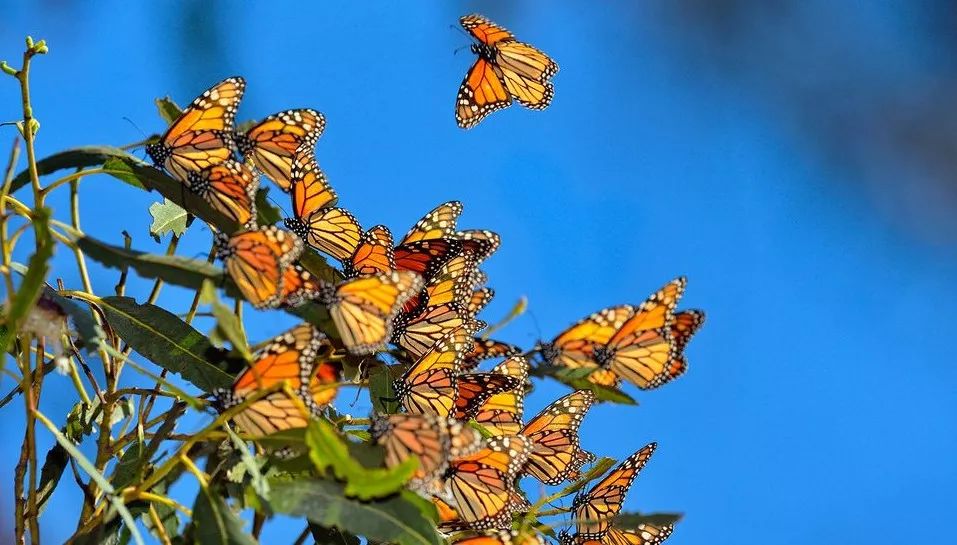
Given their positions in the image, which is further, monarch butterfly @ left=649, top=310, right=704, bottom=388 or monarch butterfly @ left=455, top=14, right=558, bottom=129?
monarch butterfly @ left=455, top=14, right=558, bottom=129

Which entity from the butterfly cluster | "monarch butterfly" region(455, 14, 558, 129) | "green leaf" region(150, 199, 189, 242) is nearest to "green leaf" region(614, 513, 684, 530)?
the butterfly cluster

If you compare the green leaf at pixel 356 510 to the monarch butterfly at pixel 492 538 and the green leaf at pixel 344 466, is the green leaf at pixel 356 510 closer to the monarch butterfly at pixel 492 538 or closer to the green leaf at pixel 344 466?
the green leaf at pixel 344 466

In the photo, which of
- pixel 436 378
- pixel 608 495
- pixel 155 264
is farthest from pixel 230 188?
pixel 608 495

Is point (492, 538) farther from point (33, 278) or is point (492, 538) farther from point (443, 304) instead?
point (33, 278)

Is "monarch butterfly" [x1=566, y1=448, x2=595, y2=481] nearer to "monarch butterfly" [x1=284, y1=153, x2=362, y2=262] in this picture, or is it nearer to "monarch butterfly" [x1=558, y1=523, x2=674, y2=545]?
"monarch butterfly" [x1=558, y1=523, x2=674, y2=545]

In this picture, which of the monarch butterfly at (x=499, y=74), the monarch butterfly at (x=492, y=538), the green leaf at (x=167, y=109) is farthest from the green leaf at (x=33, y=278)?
the monarch butterfly at (x=499, y=74)

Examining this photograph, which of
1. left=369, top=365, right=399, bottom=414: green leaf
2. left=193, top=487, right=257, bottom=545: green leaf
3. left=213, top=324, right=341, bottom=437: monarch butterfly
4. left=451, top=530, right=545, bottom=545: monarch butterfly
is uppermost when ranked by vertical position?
left=369, top=365, right=399, bottom=414: green leaf

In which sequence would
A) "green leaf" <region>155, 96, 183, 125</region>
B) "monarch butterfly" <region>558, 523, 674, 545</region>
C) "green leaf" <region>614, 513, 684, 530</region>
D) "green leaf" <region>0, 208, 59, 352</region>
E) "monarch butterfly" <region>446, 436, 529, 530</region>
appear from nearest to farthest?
"green leaf" <region>0, 208, 59, 352</region>
"green leaf" <region>614, 513, 684, 530</region>
"monarch butterfly" <region>446, 436, 529, 530</region>
"monarch butterfly" <region>558, 523, 674, 545</region>
"green leaf" <region>155, 96, 183, 125</region>
